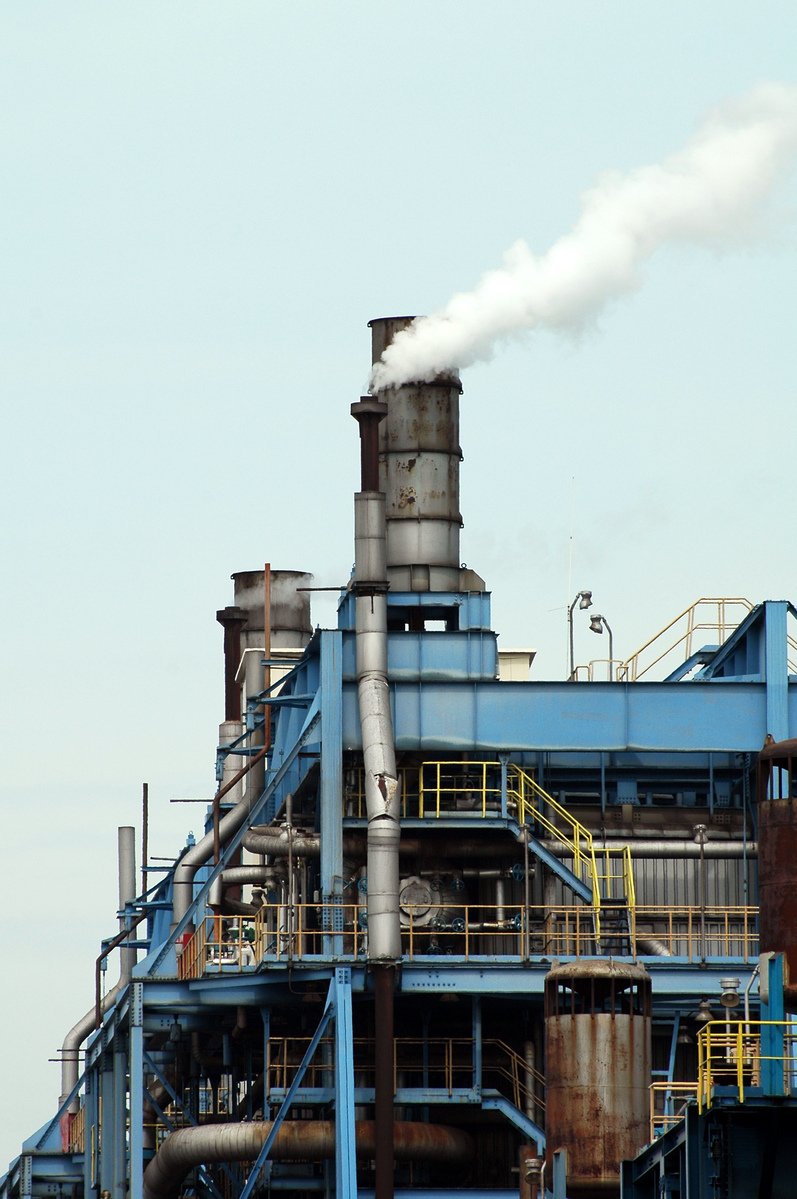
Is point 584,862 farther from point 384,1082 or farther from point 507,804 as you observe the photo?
point 384,1082

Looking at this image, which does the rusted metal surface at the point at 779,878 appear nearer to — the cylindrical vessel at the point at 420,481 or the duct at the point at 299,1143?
the duct at the point at 299,1143

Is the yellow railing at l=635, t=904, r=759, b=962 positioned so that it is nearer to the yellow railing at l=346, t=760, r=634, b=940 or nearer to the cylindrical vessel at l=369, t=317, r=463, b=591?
the yellow railing at l=346, t=760, r=634, b=940

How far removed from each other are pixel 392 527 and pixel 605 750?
7033 mm

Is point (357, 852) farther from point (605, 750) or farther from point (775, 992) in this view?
point (775, 992)

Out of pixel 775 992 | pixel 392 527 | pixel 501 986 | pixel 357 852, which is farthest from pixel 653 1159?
pixel 392 527

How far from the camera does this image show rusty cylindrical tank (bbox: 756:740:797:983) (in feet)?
134

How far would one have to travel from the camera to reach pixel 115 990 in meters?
81.6

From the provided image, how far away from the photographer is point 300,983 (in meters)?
58.4

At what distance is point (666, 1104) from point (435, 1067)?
27.7 ft

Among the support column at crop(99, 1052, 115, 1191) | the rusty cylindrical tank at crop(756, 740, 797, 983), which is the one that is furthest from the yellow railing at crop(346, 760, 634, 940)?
the rusty cylindrical tank at crop(756, 740, 797, 983)

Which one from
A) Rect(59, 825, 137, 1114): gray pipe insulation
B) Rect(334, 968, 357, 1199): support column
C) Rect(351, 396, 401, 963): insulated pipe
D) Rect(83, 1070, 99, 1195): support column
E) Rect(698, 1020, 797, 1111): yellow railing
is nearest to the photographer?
Rect(698, 1020, 797, 1111): yellow railing

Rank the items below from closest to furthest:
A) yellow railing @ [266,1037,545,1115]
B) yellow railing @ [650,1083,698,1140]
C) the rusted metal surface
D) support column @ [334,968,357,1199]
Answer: the rusted metal surface → yellow railing @ [650,1083,698,1140] → support column @ [334,968,357,1199] → yellow railing @ [266,1037,545,1115]

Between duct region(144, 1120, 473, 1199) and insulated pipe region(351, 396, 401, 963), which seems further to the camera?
insulated pipe region(351, 396, 401, 963)

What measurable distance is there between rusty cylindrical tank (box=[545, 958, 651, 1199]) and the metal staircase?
5.53m
